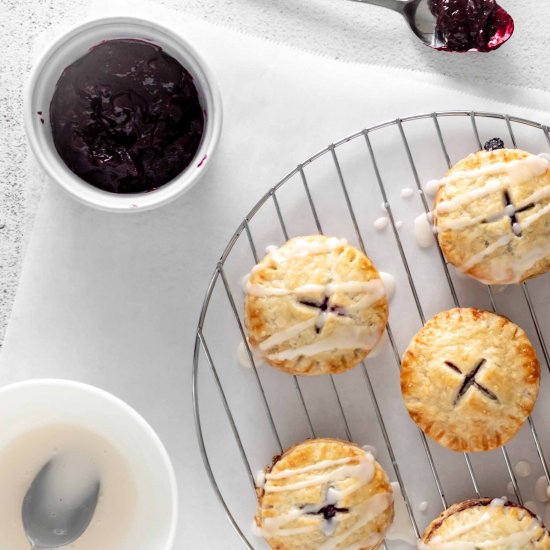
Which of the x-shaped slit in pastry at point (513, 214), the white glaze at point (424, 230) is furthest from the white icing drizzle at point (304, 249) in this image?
the x-shaped slit in pastry at point (513, 214)

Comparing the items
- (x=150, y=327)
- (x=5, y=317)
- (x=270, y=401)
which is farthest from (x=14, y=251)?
(x=270, y=401)

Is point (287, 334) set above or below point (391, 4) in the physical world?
below

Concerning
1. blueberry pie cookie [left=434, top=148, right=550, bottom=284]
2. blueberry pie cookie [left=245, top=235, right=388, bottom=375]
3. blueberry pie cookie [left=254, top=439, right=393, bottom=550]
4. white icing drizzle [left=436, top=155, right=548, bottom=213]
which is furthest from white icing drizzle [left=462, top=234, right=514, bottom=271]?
blueberry pie cookie [left=254, top=439, right=393, bottom=550]

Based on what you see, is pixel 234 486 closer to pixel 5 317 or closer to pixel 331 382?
pixel 331 382

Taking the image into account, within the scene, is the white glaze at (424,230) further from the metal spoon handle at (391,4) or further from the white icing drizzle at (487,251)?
the metal spoon handle at (391,4)

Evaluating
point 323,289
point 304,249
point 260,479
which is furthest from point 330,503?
point 304,249

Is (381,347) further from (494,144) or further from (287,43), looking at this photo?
(287,43)

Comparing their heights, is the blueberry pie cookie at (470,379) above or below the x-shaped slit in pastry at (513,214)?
below
